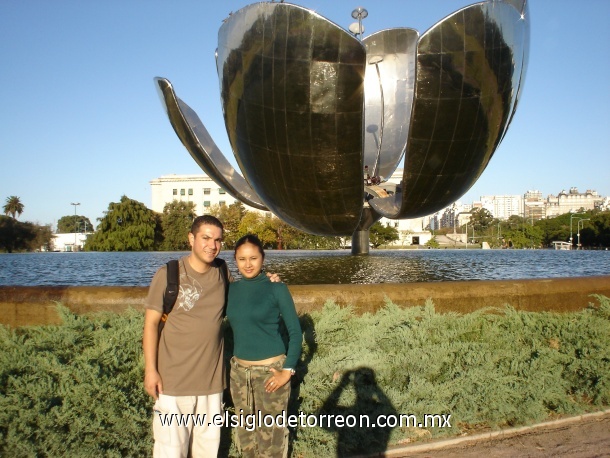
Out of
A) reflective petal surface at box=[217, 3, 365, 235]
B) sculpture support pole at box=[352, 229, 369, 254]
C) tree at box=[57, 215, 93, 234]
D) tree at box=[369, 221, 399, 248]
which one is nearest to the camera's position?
reflective petal surface at box=[217, 3, 365, 235]

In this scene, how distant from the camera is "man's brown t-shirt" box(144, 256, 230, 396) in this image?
221cm

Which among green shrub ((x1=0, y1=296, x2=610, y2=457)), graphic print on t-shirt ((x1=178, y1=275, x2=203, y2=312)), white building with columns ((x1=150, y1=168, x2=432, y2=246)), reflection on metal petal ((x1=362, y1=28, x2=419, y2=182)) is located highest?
white building with columns ((x1=150, y1=168, x2=432, y2=246))

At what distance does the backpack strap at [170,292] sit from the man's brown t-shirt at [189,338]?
0.02 meters

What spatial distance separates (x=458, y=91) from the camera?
18.9 feet

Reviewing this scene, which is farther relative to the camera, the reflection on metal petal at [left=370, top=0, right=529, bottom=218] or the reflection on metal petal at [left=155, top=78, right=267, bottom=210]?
the reflection on metal petal at [left=155, top=78, right=267, bottom=210]

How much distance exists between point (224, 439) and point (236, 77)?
432 cm

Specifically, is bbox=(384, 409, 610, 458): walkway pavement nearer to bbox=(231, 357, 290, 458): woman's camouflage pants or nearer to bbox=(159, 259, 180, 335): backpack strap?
bbox=(231, 357, 290, 458): woman's camouflage pants

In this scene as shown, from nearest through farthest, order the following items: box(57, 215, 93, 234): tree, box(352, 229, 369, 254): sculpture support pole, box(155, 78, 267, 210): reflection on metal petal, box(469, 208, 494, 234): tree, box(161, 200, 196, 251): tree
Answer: box(155, 78, 267, 210): reflection on metal petal
box(352, 229, 369, 254): sculpture support pole
box(161, 200, 196, 251): tree
box(469, 208, 494, 234): tree
box(57, 215, 93, 234): tree

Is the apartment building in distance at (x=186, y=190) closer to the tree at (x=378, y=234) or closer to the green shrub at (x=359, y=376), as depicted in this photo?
the tree at (x=378, y=234)

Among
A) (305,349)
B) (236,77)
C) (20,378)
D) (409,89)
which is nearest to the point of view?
(20,378)

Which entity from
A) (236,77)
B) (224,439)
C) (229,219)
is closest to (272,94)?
(236,77)

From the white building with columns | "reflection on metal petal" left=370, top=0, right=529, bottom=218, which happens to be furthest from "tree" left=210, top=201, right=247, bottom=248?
"reflection on metal petal" left=370, top=0, right=529, bottom=218

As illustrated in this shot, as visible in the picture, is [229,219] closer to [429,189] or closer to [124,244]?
[124,244]

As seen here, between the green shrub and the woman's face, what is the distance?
1.03 m
